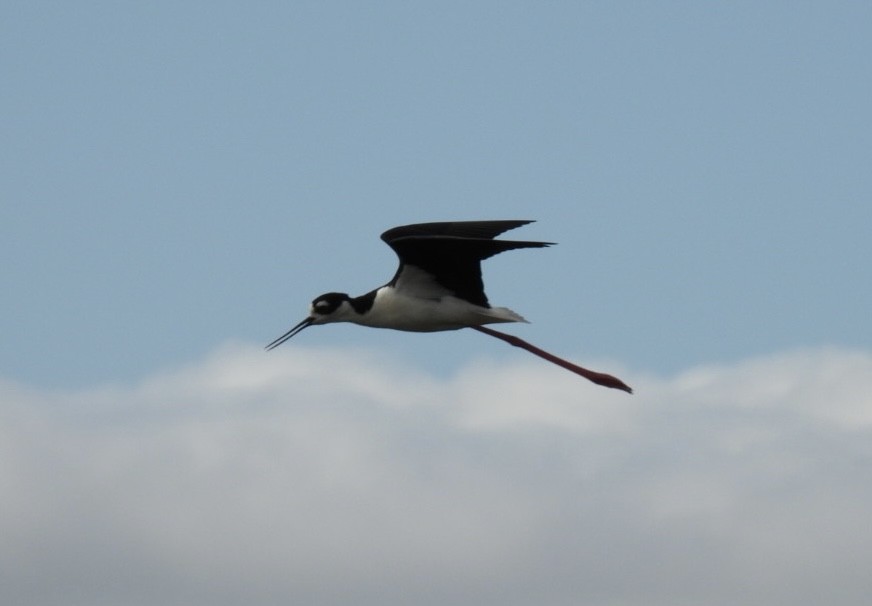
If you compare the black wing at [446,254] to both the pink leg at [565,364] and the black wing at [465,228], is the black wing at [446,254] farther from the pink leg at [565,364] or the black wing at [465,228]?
the pink leg at [565,364]

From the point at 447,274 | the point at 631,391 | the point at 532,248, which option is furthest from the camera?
the point at 631,391

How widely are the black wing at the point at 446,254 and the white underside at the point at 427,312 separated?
7 cm

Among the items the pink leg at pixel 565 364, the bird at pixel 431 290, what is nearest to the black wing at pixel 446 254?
the bird at pixel 431 290

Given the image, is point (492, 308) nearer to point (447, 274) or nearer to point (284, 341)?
point (447, 274)

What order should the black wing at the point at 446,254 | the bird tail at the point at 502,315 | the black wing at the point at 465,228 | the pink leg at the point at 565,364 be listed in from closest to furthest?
the black wing at the point at 446,254 < the black wing at the point at 465,228 < the bird tail at the point at 502,315 < the pink leg at the point at 565,364

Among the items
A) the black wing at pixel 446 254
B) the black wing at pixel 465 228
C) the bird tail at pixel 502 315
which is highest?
the black wing at pixel 465 228

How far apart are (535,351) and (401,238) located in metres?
3.16

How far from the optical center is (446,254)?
16.4 meters

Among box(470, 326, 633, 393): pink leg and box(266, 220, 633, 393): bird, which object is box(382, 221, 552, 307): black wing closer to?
box(266, 220, 633, 393): bird

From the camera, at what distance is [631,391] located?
18.2m

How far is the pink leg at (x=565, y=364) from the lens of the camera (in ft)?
60.2

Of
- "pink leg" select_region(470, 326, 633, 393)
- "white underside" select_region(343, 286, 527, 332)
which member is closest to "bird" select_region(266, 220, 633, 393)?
"white underside" select_region(343, 286, 527, 332)

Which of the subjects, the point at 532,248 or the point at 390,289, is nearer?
the point at 532,248

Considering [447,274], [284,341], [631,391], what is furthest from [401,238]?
[631,391]
